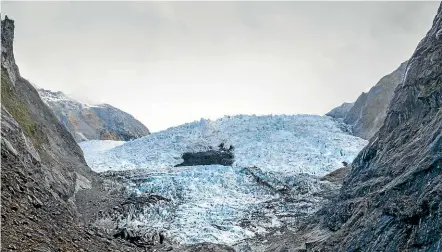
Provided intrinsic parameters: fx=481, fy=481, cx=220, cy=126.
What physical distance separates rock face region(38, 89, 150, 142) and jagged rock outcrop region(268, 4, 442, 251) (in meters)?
54.8

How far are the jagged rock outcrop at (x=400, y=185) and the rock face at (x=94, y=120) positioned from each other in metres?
54.8

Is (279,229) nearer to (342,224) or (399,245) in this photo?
(342,224)

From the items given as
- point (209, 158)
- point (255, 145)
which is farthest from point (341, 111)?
point (209, 158)

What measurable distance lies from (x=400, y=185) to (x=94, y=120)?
74.9 m

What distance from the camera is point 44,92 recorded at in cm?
9162

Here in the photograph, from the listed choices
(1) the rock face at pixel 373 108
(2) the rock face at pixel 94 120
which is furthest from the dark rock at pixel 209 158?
(2) the rock face at pixel 94 120

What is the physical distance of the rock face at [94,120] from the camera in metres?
75.2

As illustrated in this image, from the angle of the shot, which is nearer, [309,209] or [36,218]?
[36,218]

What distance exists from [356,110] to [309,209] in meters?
39.8

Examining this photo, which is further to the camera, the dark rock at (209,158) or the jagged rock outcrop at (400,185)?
the dark rock at (209,158)

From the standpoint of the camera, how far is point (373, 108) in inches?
2334

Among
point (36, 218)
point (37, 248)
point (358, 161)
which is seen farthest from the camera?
point (358, 161)

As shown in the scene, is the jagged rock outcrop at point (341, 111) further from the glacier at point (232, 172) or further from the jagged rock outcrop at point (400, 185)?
the jagged rock outcrop at point (400, 185)

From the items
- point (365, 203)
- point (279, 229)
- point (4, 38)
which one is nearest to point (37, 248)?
point (365, 203)
